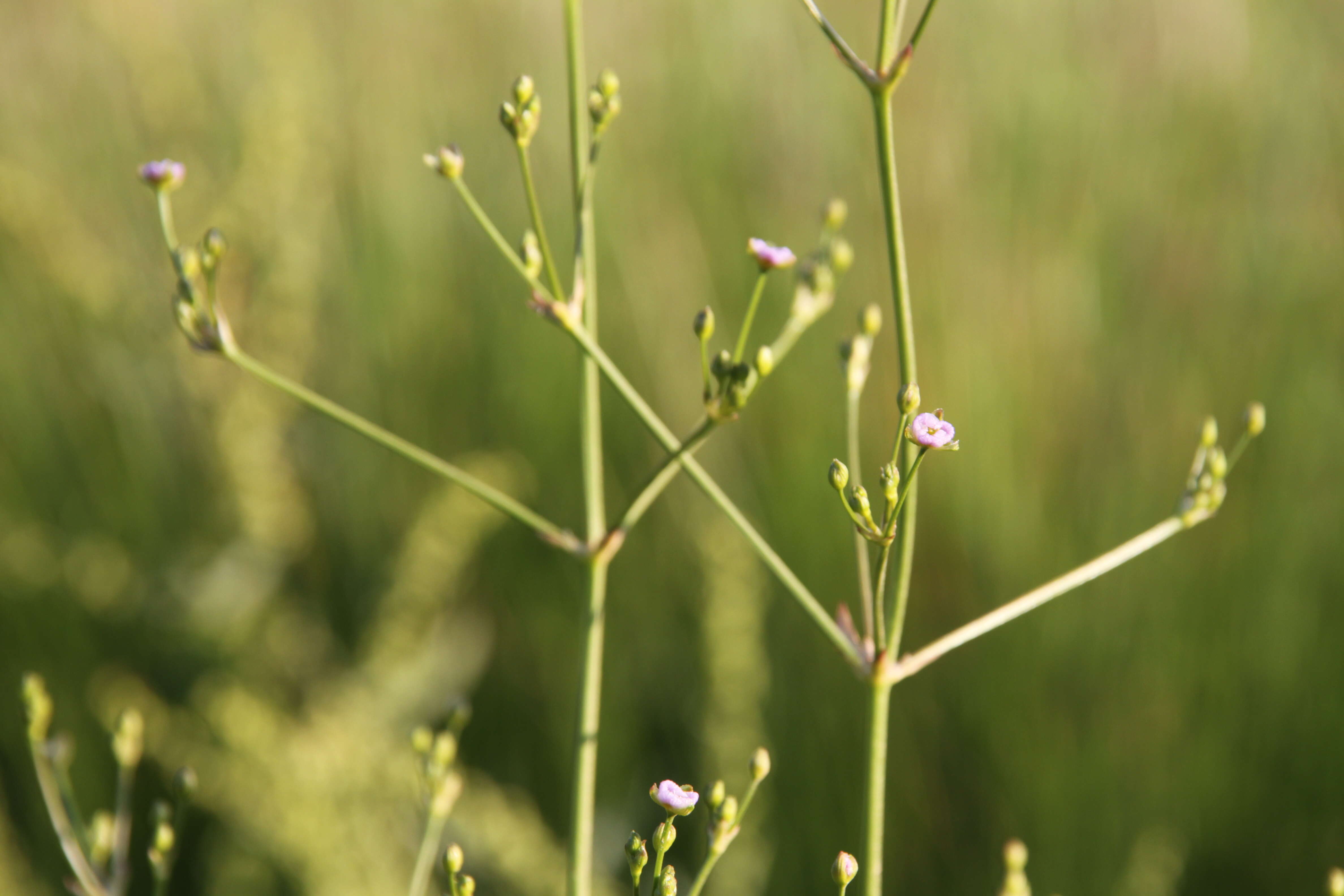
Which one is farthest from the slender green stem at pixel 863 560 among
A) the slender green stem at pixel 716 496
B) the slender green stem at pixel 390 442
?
the slender green stem at pixel 390 442

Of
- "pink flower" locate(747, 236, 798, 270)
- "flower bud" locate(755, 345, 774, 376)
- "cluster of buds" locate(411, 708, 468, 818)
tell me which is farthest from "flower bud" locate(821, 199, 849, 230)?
"cluster of buds" locate(411, 708, 468, 818)

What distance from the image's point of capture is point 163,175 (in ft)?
3.00

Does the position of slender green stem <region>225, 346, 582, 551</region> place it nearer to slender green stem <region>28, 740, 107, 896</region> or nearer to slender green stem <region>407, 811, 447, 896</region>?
slender green stem <region>407, 811, 447, 896</region>

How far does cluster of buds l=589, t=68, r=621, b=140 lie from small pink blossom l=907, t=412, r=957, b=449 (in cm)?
36

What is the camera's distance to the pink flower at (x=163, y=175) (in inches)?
35.9

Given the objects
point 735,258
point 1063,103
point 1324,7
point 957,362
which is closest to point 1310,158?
point 1063,103

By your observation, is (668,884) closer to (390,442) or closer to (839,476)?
(839,476)

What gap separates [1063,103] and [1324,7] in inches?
41.8

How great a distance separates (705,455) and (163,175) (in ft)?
5.24

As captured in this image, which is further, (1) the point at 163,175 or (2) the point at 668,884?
(1) the point at 163,175

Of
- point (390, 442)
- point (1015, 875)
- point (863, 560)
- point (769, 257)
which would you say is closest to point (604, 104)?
point (769, 257)

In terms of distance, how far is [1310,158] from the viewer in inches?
108

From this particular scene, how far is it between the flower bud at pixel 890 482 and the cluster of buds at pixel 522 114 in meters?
0.39

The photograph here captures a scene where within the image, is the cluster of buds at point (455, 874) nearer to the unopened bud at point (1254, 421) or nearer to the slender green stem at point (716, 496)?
the slender green stem at point (716, 496)
